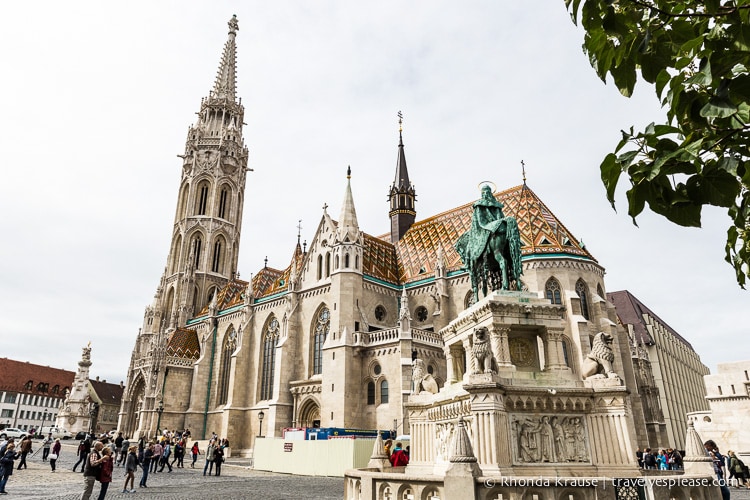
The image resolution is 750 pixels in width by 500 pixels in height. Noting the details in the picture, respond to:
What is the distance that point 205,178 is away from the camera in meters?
51.7

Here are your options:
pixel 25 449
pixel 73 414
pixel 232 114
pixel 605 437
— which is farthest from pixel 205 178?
pixel 605 437

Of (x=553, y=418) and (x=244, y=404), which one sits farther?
(x=244, y=404)

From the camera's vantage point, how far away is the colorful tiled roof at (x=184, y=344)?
40719 millimetres

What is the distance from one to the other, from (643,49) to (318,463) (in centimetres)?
2110

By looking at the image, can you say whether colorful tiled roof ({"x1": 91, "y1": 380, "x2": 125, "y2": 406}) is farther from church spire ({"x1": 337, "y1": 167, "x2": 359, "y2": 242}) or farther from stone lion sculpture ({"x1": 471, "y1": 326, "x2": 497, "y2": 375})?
stone lion sculpture ({"x1": 471, "y1": 326, "x2": 497, "y2": 375})

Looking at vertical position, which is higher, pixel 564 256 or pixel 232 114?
pixel 232 114

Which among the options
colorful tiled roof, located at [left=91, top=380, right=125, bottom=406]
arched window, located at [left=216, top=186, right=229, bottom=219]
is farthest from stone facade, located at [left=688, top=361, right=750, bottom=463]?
colorful tiled roof, located at [left=91, top=380, right=125, bottom=406]

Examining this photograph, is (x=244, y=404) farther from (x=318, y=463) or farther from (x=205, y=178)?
(x=205, y=178)

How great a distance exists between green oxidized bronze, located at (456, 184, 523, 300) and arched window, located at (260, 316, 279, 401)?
26.5 m

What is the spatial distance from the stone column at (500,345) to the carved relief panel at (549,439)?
1061 mm

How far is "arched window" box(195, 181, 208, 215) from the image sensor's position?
166 feet

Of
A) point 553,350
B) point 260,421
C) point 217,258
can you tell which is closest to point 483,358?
point 553,350

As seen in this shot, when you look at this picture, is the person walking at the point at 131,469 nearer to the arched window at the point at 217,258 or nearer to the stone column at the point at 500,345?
the stone column at the point at 500,345

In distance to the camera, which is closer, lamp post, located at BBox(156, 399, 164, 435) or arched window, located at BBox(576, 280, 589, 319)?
arched window, located at BBox(576, 280, 589, 319)
